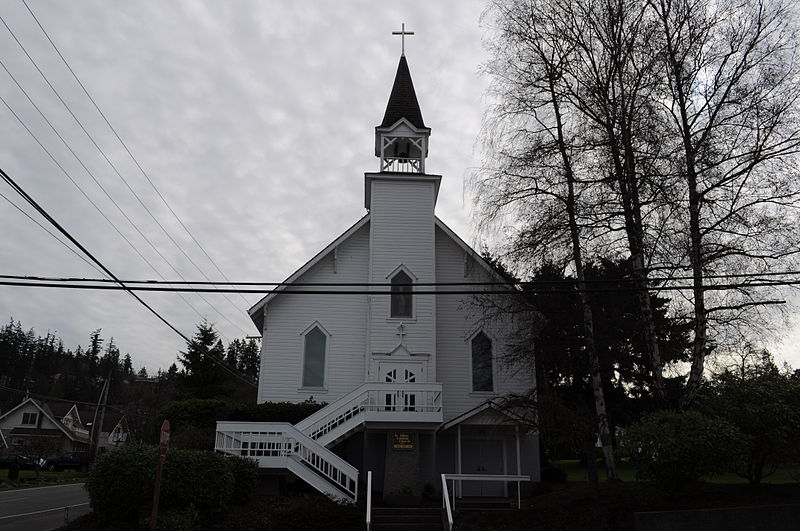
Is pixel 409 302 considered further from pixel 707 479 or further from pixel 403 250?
pixel 707 479

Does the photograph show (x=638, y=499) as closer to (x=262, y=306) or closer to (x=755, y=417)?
(x=755, y=417)

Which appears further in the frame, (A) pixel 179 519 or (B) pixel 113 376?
(B) pixel 113 376

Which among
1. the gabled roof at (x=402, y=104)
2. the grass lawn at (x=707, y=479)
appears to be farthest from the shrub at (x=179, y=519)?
the gabled roof at (x=402, y=104)

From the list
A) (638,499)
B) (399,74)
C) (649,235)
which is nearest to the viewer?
(638,499)

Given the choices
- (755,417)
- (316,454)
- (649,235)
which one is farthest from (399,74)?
(755,417)

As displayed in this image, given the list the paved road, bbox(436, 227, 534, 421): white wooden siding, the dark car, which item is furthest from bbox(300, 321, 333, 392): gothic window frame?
the dark car

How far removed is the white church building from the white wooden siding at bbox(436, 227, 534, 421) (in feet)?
0.13

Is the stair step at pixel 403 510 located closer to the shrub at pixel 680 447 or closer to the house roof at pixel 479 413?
the house roof at pixel 479 413

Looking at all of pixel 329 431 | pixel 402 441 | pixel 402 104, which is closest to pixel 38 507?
pixel 329 431

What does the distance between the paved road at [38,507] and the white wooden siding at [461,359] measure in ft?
45.7

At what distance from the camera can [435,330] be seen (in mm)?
24922

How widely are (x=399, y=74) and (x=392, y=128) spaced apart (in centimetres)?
420

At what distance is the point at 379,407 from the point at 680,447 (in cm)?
1027

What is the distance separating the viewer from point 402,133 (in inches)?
1069
